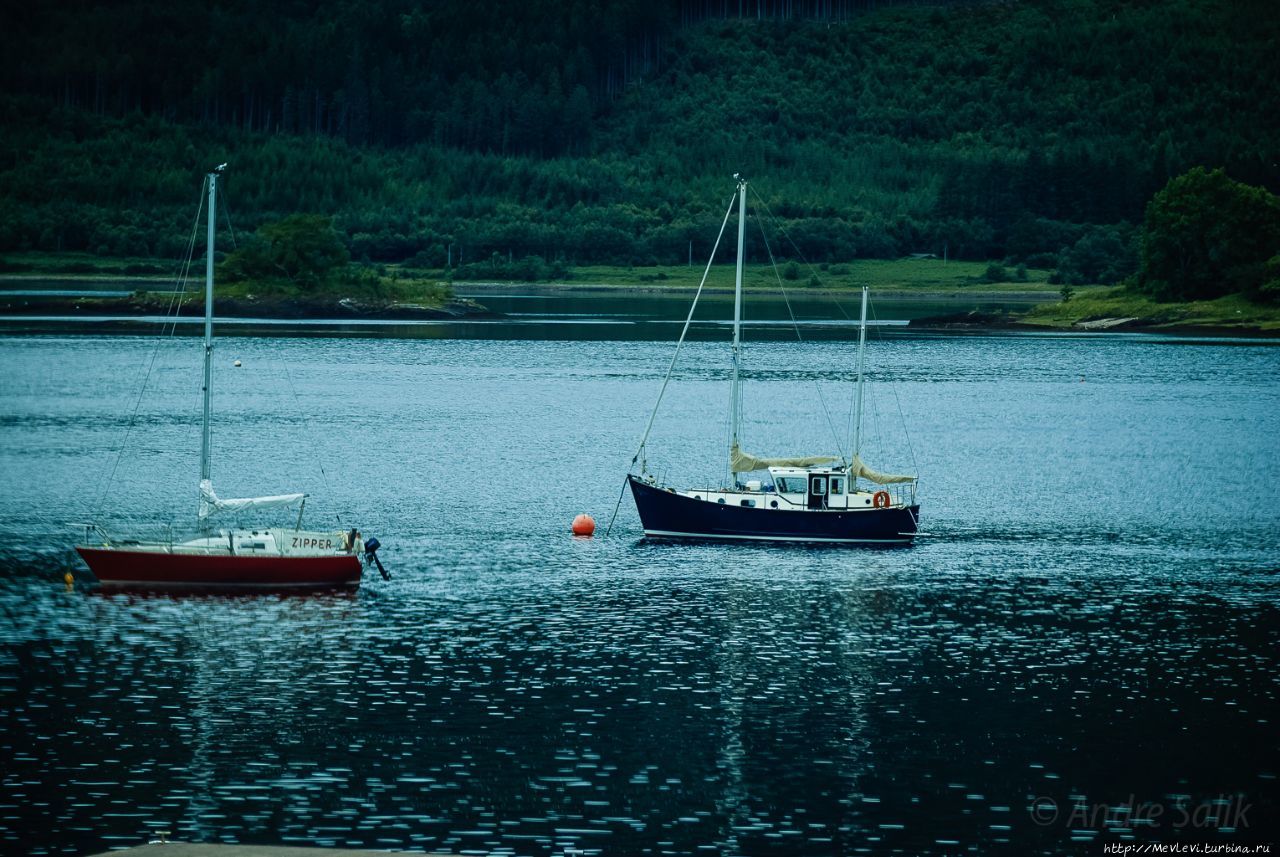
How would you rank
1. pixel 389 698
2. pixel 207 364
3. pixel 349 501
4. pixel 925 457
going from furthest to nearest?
pixel 925 457
pixel 349 501
pixel 207 364
pixel 389 698

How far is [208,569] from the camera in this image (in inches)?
2655

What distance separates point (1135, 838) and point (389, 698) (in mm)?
22395

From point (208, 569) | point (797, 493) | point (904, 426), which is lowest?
point (208, 569)

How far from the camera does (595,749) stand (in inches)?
1895

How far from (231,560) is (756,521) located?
79.9 ft

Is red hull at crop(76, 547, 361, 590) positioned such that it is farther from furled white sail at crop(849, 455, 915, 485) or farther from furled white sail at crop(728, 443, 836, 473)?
furled white sail at crop(849, 455, 915, 485)

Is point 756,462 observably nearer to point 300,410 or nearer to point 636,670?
point 636,670

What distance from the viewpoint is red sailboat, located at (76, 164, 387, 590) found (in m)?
67.1

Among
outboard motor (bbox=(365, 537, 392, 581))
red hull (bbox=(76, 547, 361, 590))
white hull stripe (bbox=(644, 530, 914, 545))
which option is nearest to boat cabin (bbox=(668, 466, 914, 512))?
white hull stripe (bbox=(644, 530, 914, 545))

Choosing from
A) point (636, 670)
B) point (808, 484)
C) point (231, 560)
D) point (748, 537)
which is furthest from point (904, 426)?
point (636, 670)

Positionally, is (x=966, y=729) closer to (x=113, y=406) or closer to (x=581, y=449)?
(x=581, y=449)

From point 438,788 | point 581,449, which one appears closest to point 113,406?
point 581,449

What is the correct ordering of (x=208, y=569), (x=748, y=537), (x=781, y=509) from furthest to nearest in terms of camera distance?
(x=748, y=537), (x=781, y=509), (x=208, y=569)

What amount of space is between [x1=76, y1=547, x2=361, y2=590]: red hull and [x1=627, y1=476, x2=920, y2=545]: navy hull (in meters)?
16.8
